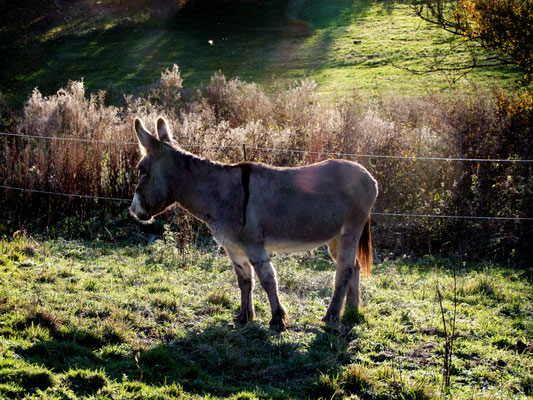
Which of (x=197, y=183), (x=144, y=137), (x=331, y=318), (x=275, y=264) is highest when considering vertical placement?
(x=144, y=137)

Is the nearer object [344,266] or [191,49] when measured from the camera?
[344,266]

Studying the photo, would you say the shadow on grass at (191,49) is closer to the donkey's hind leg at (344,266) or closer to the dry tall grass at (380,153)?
the dry tall grass at (380,153)

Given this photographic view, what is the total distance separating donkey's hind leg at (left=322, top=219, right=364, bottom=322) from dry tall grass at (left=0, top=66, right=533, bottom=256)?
3.85 metres

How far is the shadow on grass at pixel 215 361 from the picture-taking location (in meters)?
4.39

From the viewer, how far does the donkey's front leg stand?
5434 millimetres

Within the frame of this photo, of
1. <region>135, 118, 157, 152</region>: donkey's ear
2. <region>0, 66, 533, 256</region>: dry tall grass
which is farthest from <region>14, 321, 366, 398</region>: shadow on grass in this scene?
<region>0, 66, 533, 256</region>: dry tall grass

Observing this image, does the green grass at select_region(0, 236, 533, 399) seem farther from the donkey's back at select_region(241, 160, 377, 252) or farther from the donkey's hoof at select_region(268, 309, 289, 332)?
the donkey's back at select_region(241, 160, 377, 252)

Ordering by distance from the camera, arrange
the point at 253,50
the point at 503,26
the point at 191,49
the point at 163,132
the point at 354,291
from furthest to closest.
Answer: the point at 191,49
the point at 253,50
the point at 503,26
the point at 354,291
the point at 163,132

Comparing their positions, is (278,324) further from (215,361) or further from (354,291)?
(354,291)

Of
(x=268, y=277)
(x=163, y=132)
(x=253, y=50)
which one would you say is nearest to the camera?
(x=268, y=277)

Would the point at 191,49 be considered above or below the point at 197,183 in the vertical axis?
above

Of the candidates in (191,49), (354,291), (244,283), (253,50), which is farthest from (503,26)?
(191,49)

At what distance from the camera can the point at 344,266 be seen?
5816 millimetres

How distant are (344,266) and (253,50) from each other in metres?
31.3
